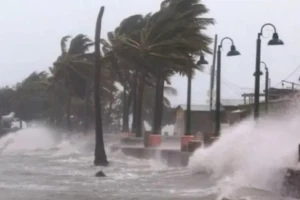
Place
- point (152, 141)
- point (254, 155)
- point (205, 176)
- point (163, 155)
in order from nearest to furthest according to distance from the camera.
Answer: point (254, 155) → point (205, 176) → point (163, 155) → point (152, 141)

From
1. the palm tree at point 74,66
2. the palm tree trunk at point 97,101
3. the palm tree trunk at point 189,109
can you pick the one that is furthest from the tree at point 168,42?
the palm tree at point 74,66

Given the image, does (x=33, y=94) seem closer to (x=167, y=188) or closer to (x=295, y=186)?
(x=167, y=188)

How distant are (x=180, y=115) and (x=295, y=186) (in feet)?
162

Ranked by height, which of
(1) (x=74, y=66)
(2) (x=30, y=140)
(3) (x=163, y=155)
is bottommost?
(2) (x=30, y=140)

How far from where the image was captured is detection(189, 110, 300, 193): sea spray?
15.3 m

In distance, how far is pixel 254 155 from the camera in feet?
60.3

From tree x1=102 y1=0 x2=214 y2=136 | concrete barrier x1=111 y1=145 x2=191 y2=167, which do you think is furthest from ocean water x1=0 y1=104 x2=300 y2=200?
tree x1=102 y1=0 x2=214 y2=136

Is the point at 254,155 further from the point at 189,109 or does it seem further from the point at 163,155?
the point at 189,109

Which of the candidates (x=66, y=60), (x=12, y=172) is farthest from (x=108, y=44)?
(x=12, y=172)

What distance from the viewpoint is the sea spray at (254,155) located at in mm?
15258

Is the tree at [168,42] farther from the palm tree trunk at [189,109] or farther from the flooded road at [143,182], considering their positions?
the flooded road at [143,182]

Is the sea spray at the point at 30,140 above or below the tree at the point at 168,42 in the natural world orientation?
below

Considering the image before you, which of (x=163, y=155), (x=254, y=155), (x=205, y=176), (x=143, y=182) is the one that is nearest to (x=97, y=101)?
(x=163, y=155)

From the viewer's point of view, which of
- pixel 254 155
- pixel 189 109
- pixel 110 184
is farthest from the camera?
pixel 189 109
